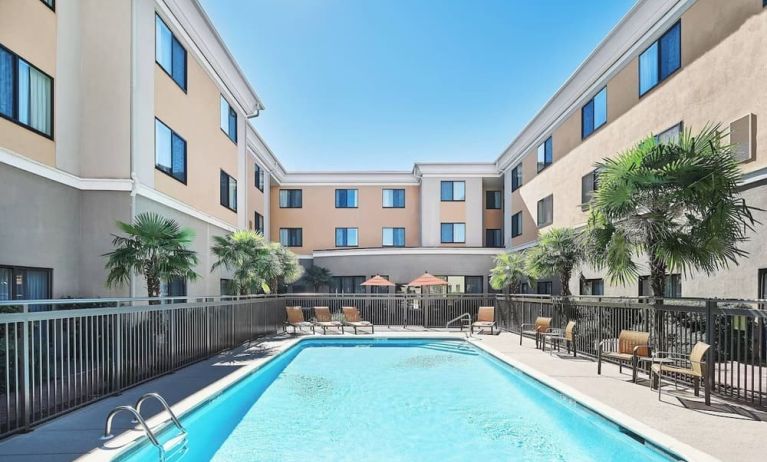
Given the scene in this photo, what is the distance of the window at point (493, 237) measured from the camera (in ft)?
102

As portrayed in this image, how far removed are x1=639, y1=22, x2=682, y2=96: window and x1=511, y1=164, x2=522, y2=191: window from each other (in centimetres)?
1125

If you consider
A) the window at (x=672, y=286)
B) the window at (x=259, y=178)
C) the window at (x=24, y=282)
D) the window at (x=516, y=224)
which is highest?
the window at (x=259, y=178)

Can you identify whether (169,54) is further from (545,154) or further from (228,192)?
(545,154)

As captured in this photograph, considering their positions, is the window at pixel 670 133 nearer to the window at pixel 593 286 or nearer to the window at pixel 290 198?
the window at pixel 593 286

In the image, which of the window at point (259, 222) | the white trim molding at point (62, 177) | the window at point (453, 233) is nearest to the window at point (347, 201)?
the window at point (259, 222)

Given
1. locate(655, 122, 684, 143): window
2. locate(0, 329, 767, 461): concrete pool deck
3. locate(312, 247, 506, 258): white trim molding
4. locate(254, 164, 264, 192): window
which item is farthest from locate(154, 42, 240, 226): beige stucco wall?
locate(655, 122, 684, 143): window

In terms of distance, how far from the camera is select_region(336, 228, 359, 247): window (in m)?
31.6

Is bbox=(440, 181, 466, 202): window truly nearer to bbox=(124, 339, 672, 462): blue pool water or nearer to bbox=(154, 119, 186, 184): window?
bbox=(154, 119, 186, 184): window

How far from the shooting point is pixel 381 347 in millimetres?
16328

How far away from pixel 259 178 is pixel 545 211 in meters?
15.0

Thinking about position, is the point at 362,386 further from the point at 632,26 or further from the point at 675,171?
the point at 632,26

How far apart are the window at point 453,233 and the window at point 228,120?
14.6 meters

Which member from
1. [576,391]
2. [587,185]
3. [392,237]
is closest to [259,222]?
[392,237]

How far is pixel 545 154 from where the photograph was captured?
73.4 feet
